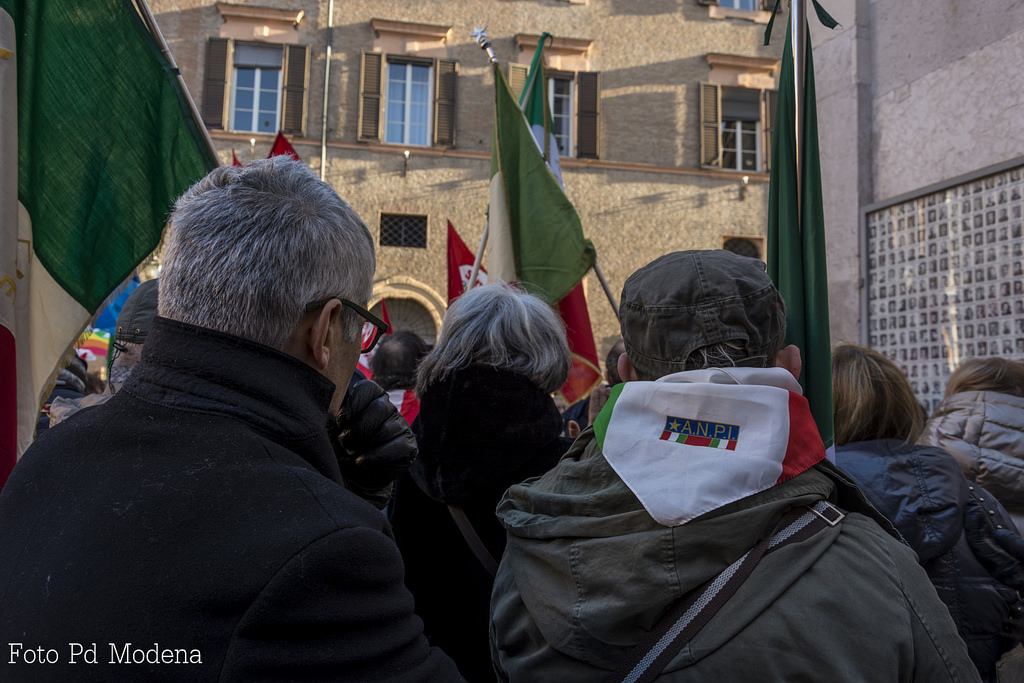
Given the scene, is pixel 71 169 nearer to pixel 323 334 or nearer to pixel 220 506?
pixel 323 334

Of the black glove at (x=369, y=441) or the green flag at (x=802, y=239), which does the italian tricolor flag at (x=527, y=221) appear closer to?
the green flag at (x=802, y=239)

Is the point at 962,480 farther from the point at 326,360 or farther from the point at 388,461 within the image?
the point at 326,360

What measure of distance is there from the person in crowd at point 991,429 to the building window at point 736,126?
13133mm

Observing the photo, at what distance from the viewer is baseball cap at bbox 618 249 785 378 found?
3.95 feet

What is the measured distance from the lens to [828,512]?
1090 mm

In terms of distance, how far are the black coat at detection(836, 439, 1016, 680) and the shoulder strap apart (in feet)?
2.91

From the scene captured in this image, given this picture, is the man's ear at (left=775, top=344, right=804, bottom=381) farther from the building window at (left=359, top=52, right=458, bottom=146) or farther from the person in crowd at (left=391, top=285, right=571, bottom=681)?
the building window at (left=359, top=52, right=458, bottom=146)

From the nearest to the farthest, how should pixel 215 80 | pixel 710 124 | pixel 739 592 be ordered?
pixel 739 592, pixel 215 80, pixel 710 124

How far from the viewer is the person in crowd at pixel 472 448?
5.97ft

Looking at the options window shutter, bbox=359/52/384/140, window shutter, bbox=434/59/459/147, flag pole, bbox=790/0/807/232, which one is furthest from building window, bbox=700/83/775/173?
flag pole, bbox=790/0/807/232

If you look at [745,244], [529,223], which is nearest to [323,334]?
[529,223]

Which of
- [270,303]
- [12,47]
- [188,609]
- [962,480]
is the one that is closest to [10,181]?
[12,47]

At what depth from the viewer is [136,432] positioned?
1028 millimetres

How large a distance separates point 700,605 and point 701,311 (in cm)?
43
